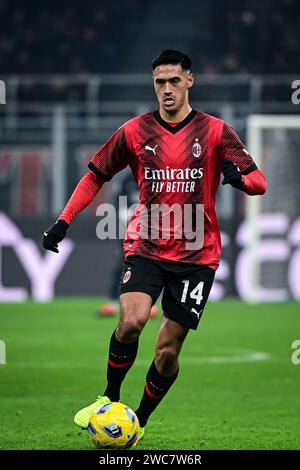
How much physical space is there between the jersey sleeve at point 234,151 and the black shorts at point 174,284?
0.63m

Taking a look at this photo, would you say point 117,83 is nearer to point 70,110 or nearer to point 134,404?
point 70,110

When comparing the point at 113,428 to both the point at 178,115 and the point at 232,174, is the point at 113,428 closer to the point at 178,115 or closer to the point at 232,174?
the point at 232,174

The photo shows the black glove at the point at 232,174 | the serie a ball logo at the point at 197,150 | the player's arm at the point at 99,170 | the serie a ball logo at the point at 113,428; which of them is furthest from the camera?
the player's arm at the point at 99,170

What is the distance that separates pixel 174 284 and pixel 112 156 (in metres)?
0.86

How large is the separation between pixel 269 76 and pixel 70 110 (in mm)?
5506

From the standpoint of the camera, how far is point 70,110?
18.4 metres

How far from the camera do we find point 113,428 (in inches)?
239

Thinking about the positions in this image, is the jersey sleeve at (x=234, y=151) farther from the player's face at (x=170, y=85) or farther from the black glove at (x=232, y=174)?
the player's face at (x=170, y=85)

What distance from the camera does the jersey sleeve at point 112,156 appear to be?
6645 mm

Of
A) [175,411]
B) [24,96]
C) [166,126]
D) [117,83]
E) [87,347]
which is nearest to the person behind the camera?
[166,126]

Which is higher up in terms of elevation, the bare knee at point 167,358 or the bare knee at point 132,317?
the bare knee at point 132,317

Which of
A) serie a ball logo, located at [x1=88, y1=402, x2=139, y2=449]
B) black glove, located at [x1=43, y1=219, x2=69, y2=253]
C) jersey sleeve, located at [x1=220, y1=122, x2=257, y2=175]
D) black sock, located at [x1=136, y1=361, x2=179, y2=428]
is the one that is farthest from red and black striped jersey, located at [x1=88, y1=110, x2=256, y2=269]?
serie a ball logo, located at [x1=88, y1=402, x2=139, y2=449]

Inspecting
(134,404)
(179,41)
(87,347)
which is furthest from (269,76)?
(134,404)

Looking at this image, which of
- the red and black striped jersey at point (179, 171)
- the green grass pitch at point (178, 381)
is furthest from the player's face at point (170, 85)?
the green grass pitch at point (178, 381)
